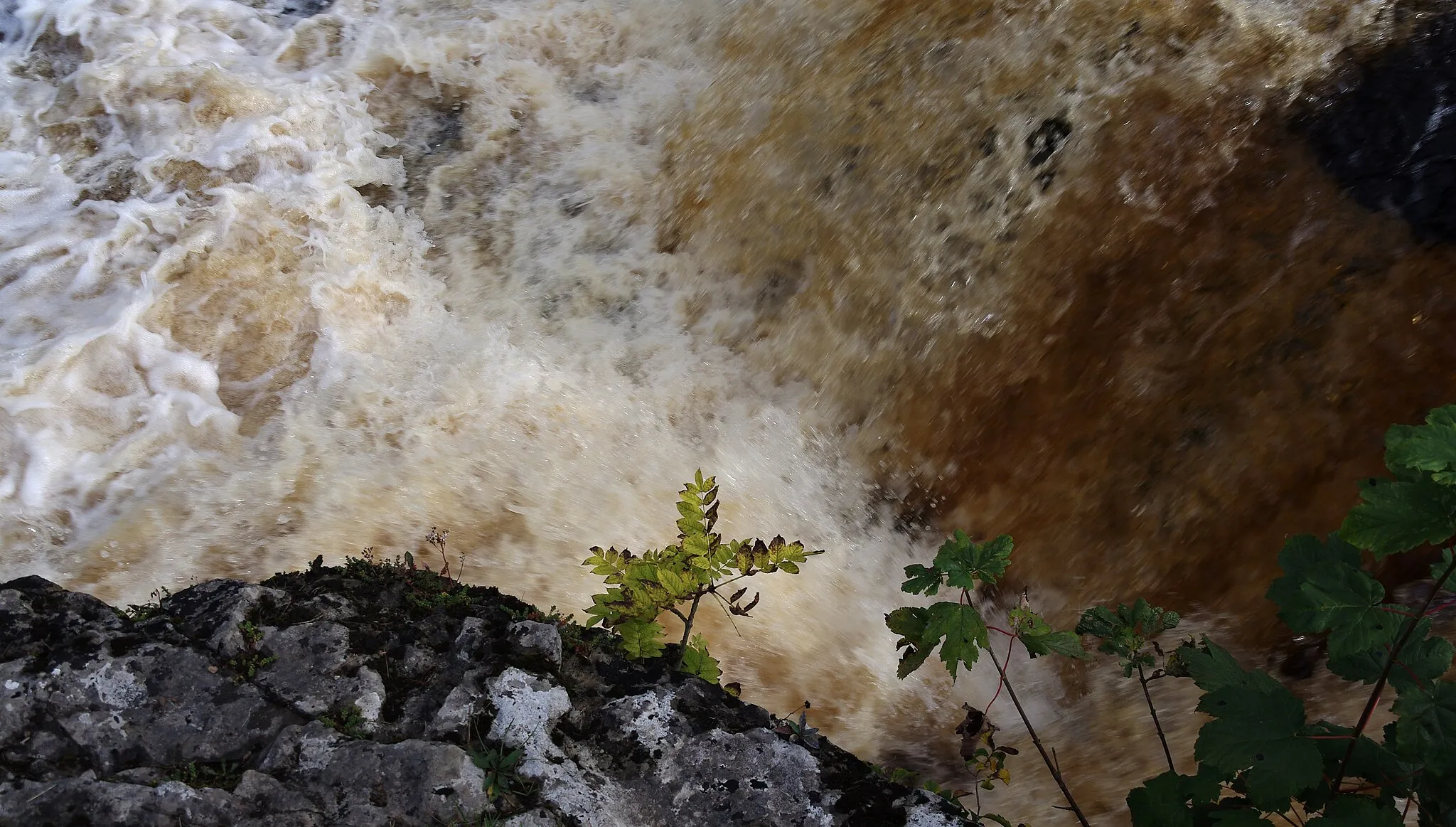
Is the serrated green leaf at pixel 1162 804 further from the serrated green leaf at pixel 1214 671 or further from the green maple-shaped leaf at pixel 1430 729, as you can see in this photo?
the green maple-shaped leaf at pixel 1430 729

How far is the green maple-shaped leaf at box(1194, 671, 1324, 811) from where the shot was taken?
67.2 inches

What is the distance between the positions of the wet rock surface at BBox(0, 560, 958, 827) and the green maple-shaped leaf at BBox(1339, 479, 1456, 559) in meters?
1.08

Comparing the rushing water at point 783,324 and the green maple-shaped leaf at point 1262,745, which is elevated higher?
the rushing water at point 783,324

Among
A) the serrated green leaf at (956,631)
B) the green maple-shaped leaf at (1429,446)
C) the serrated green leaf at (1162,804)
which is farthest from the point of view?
the serrated green leaf at (956,631)

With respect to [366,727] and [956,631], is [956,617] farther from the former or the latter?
[366,727]

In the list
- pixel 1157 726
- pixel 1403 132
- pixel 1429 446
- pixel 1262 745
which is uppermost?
pixel 1403 132

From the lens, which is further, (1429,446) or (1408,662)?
(1408,662)

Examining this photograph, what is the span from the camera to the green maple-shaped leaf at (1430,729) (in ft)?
5.49

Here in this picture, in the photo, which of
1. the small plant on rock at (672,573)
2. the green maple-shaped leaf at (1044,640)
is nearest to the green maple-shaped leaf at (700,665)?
the small plant on rock at (672,573)

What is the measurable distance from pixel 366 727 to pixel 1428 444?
2211mm

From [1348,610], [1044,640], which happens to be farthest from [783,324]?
[1348,610]

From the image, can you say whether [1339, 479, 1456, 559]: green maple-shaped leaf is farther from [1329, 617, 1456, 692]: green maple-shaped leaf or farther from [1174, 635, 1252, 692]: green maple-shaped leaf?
[1174, 635, 1252, 692]: green maple-shaped leaf

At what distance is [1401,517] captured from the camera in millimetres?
1746

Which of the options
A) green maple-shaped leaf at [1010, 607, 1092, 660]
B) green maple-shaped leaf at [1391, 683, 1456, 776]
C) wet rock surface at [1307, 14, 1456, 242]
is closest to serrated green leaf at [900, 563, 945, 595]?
green maple-shaped leaf at [1010, 607, 1092, 660]
